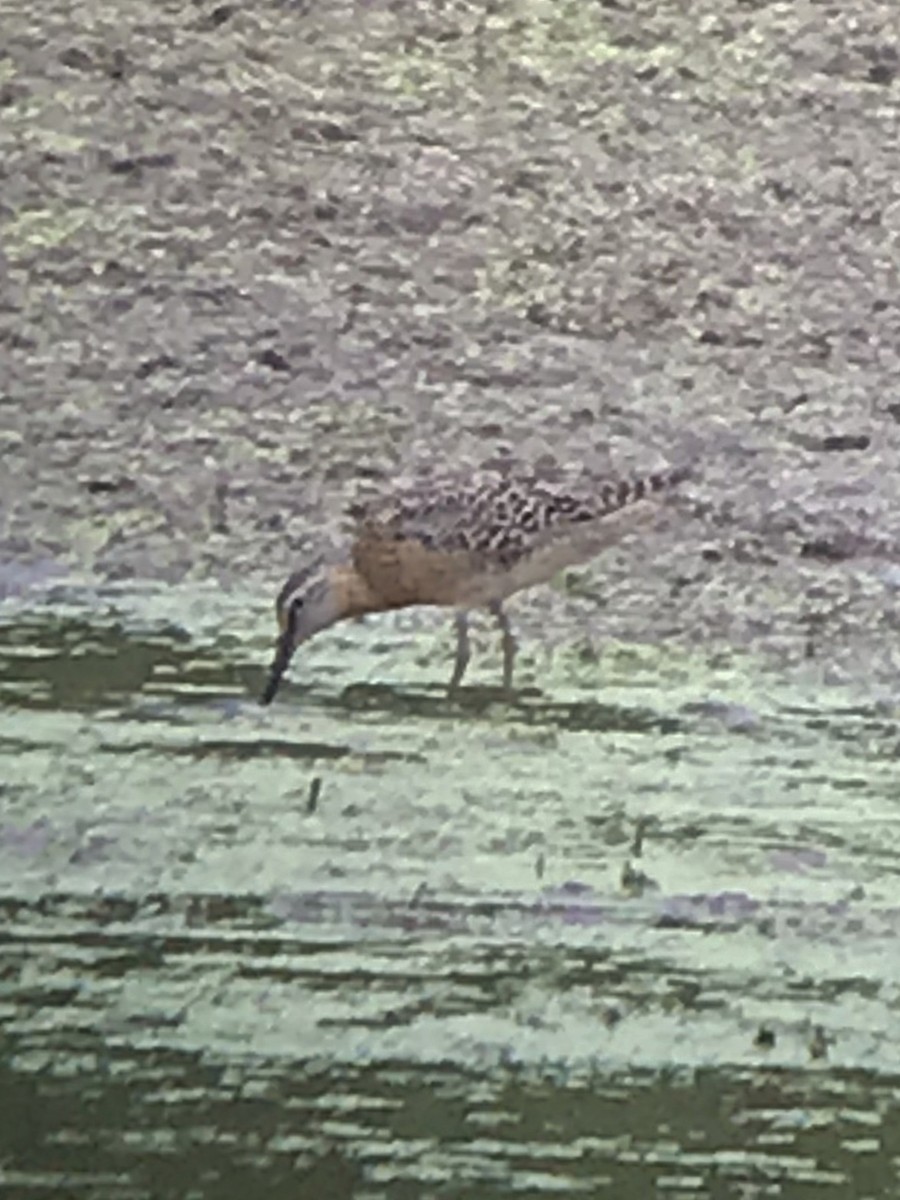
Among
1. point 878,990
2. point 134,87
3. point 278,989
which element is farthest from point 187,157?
point 878,990

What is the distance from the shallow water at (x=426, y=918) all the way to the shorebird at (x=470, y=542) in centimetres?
2

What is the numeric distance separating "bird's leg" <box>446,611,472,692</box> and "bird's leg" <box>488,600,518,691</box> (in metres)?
0.02

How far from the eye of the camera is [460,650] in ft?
4.12

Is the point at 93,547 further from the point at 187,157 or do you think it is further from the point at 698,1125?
the point at 698,1125

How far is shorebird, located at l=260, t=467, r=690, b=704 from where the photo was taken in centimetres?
125

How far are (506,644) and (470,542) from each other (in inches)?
2.3

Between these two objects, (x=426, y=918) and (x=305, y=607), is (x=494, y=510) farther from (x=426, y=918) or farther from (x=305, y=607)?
(x=426, y=918)

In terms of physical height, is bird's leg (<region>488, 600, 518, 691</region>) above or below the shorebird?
below

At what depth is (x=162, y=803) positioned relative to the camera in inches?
49.2

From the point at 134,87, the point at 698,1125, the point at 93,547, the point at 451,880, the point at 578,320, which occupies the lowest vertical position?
the point at 698,1125

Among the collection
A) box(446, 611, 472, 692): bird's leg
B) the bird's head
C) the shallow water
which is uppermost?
the bird's head

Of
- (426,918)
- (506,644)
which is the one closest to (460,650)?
(506,644)

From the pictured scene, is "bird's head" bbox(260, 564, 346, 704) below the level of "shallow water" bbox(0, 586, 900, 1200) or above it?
above

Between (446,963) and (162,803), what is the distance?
178 mm
